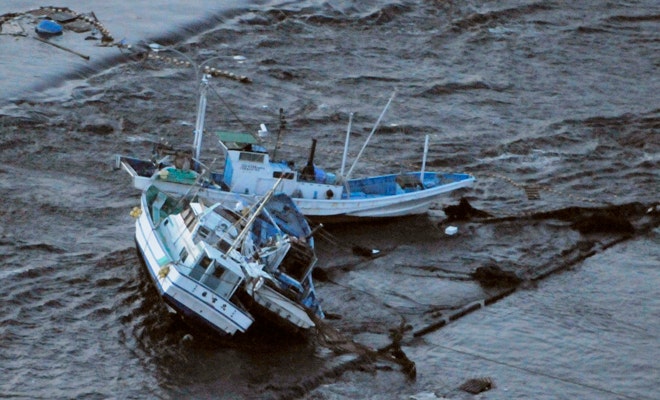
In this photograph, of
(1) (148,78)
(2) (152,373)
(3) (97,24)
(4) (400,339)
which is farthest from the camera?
(3) (97,24)

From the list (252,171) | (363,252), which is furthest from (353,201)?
(252,171)

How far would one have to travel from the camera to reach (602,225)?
1967 inches

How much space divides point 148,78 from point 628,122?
23609 mm

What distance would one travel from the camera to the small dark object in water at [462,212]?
49.6m

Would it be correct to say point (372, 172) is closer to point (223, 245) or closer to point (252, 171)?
point (252, 171)

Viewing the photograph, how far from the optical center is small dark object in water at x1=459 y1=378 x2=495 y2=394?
37312 mm

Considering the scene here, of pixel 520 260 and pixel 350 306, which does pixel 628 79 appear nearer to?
pixel 520 260

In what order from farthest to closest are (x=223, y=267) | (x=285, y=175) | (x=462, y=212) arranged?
(x=462, y=212) → (x=285, y=175) → (x=223, y=267)

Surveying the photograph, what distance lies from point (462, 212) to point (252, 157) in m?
9.48

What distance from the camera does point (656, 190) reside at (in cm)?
5472

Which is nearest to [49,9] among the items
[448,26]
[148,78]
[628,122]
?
[148,78]

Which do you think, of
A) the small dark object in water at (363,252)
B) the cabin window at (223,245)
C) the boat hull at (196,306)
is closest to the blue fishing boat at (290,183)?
the small dark object in water at (363,252)

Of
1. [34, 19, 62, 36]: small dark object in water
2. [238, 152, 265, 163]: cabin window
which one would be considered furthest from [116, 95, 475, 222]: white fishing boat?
[34, 19, 62, 36]: small dark object in water

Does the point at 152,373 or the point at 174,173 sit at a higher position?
the point at 174,173
